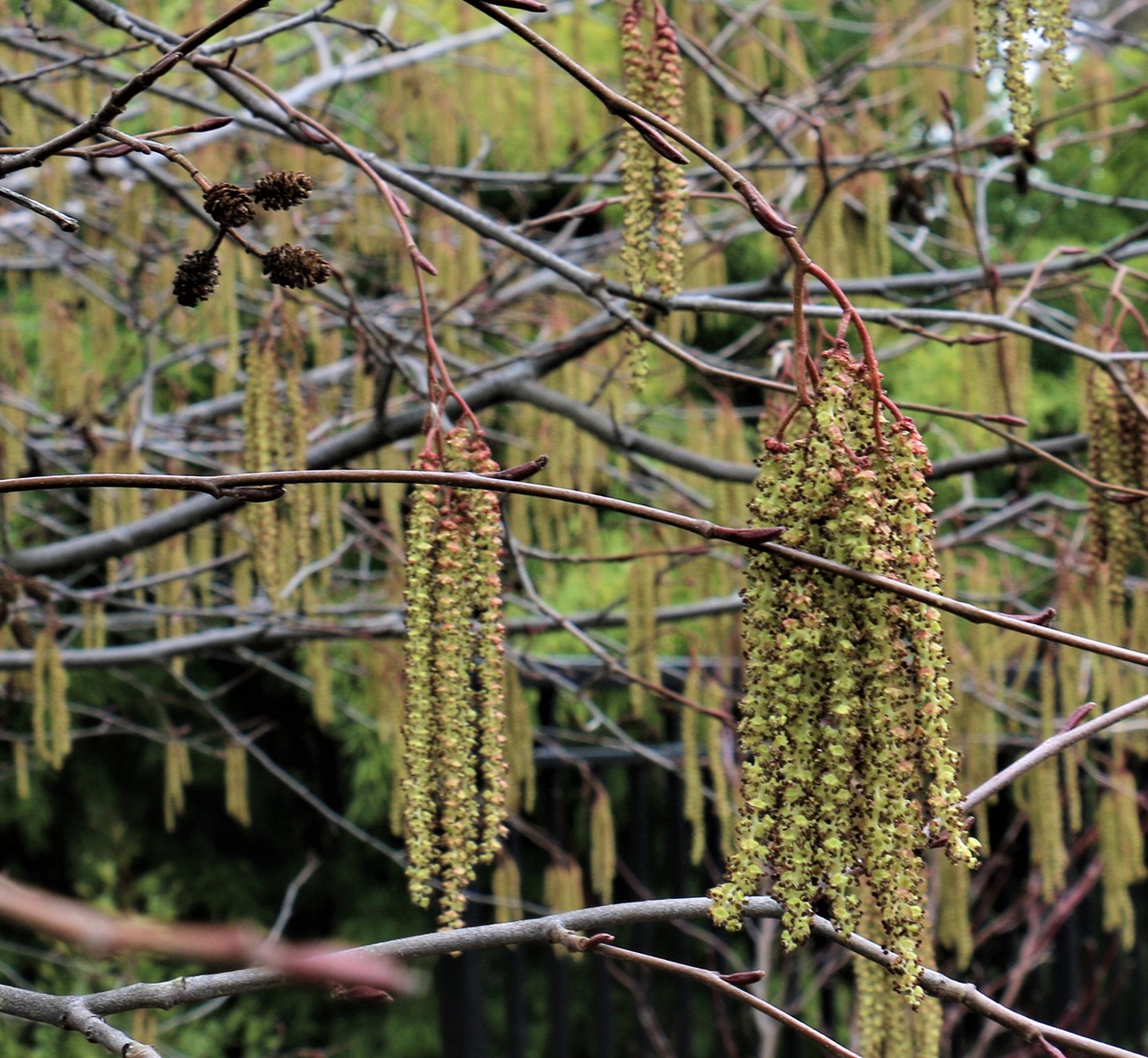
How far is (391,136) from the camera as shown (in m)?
2.88

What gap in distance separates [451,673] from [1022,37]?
2.78ft

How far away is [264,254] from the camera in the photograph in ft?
2.70

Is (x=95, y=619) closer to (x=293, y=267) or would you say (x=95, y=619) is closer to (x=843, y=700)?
(x=293, y=267)

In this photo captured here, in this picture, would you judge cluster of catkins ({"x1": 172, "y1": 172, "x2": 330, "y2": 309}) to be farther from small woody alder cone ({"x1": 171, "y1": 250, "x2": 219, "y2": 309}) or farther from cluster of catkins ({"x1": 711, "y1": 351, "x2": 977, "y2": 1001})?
cluster of catkins ({"x1": 711, "y1": 351, "x2": 977, "y2": 1001})

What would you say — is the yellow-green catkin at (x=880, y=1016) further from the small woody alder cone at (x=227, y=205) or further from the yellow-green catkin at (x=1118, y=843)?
the yellow-green catkin at (x=1118, y=843)

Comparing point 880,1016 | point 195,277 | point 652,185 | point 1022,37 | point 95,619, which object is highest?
point 1022,37

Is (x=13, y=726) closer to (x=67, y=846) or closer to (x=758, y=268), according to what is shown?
(x=67, y=846)

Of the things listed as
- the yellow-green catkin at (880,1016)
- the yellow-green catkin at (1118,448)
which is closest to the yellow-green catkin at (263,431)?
the yellow-green catkin at (880,1016)

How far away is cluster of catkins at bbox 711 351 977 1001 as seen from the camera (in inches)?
26.8

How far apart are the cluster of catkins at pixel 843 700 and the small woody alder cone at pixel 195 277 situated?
1.27 feet

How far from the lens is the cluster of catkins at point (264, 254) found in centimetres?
81

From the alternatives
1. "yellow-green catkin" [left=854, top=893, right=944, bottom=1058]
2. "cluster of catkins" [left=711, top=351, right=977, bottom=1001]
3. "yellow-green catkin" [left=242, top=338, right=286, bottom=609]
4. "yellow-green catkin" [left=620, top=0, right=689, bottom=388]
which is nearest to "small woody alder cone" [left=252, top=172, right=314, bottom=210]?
"cluster of catkins" [left=711, top=351, right=977, bottom=1001]

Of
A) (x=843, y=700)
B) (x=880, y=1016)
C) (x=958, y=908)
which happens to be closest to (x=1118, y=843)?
(x=958, y=908)

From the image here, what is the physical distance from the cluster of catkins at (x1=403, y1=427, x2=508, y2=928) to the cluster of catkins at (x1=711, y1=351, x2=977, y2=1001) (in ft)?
0.96
